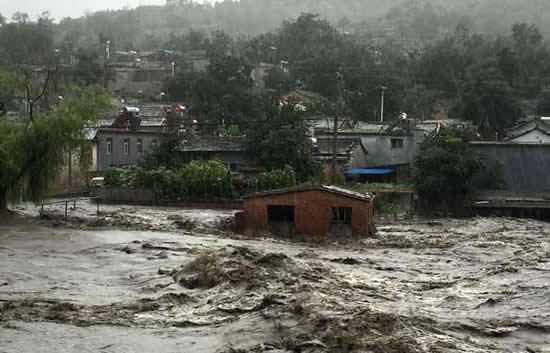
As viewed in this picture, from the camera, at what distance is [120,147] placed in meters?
49.5

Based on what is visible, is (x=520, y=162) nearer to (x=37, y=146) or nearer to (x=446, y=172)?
(x=446, y=172)

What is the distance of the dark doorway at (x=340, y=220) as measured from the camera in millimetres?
30953

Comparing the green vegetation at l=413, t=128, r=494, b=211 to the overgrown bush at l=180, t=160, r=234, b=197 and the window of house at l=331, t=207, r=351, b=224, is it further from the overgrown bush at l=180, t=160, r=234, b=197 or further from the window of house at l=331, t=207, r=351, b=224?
the overgrown bush at l=180, t=160, r=234, b=197

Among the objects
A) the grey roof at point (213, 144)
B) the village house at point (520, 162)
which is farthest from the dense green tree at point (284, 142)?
the village house at point (520, 162)

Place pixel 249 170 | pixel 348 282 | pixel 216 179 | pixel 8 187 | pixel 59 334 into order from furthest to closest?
1. pixel 249 170
2. pixel 216 179
3. pixel 8 187
4. pixel 348 282
5. pixel 59 334

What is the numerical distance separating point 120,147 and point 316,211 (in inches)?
856

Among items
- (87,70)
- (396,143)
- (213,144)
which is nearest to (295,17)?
(87,70)

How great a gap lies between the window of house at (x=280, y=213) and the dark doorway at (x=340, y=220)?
1.64 m

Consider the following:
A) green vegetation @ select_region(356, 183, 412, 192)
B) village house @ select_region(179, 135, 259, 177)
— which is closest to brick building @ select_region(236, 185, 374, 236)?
green vegetation @ select_region(356, 183, 412, 192)

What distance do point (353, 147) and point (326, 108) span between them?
Answer: 16.4 metres

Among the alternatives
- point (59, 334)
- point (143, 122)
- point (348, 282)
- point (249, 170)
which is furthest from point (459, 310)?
point (143, 122)

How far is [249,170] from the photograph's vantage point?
147 ft

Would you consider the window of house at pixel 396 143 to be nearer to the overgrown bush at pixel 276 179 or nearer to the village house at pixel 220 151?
the village house at pixel 220 151

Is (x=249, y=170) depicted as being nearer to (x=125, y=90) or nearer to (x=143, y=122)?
(x=143, y=122)
